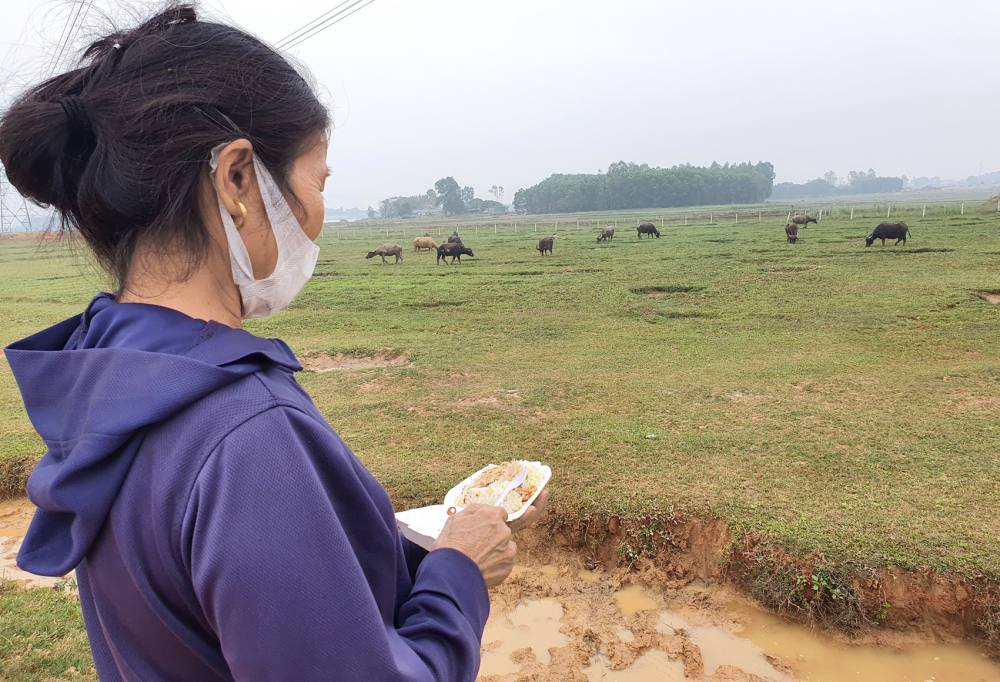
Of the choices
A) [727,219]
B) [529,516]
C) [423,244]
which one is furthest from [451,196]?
[529,516]

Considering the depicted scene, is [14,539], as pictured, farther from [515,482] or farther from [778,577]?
[778,577]

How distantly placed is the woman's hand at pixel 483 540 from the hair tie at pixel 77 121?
818 millimetres

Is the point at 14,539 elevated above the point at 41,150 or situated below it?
below

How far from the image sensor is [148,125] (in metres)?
0.90

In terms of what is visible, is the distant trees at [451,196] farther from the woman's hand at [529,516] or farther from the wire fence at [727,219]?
the woman's hand at [529,516]

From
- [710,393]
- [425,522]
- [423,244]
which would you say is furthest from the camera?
[423,244]

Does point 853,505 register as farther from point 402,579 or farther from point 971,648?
point 402,579

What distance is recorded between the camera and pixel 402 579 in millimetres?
1038

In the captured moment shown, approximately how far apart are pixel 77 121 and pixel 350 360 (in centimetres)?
802

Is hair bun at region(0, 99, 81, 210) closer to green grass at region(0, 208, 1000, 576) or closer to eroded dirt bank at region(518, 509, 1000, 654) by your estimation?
green grass at region(0, 208, 1000, 576)

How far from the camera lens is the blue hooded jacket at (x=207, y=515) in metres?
0.75

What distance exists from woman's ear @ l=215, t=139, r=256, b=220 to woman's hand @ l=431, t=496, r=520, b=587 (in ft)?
2.00

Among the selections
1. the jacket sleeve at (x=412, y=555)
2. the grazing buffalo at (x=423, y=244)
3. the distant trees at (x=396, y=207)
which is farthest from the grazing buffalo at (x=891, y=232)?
the distant trees at (x=396, y=207)

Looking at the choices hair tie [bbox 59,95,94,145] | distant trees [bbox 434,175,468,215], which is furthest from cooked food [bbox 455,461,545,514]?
distant trees [bbox 434,175,468,215]
